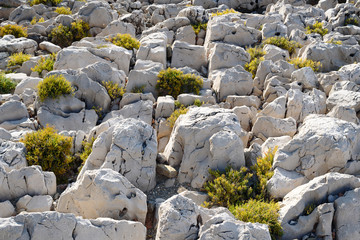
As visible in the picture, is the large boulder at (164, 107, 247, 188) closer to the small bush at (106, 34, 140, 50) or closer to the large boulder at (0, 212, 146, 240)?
the large boulder at (0, 212, 146, 240)

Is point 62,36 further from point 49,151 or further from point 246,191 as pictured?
point 246,191

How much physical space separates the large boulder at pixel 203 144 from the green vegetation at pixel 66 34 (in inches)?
651

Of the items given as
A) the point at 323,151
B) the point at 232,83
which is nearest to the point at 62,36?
the point at 232,83

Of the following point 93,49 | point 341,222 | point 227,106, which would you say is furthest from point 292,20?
point 341,222

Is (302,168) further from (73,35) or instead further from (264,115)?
(73,35)

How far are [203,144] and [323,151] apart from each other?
4474mm

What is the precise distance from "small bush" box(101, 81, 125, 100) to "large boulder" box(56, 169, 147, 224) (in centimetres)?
839

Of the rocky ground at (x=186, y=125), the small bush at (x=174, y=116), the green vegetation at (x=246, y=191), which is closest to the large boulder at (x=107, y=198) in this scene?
the rocky ground at (x=186, y=125)

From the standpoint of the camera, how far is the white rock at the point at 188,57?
2464 centimetres

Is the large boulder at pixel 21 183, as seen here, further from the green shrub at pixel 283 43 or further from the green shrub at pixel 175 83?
the green shrub at pixel 283 43

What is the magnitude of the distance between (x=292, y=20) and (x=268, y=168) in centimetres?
1859

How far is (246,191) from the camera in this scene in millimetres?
14102

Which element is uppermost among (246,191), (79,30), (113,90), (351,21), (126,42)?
(351,21)

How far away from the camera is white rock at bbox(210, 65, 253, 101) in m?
21.5
